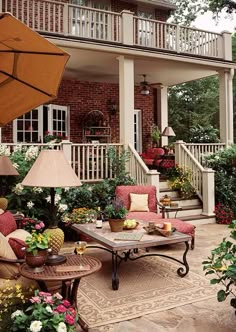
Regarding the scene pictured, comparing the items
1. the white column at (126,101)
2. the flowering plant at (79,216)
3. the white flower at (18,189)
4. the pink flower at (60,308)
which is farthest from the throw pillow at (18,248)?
the white column at (126,101)

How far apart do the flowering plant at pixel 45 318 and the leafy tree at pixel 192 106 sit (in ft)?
53.0

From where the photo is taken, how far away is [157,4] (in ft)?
41.3

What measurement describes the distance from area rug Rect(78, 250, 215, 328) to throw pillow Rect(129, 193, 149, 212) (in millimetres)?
1589

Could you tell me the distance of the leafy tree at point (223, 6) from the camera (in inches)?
523

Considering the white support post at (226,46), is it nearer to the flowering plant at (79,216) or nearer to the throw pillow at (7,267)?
the flowering plant at (79,216)

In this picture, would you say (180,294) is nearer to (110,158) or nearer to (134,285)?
(134,285)

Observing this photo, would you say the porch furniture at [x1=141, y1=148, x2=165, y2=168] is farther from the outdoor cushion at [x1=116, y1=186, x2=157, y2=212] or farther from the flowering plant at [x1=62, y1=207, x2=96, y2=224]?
the flowering plant at [x1=62, y1=207, x2=96, y2=224]

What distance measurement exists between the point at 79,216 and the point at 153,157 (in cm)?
496

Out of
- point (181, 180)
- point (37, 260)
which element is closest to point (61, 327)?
point (37, 260)

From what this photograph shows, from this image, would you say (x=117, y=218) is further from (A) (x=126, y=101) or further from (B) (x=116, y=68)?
(B) (x=116, y=68)

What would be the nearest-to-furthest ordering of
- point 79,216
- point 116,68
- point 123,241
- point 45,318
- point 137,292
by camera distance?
point 45,318, point 137,292, point 123,241, point 79,216, point 116,68

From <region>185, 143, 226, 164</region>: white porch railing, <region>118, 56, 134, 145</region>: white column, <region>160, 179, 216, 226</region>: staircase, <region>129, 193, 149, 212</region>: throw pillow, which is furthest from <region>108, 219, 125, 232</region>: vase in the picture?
<region>185, 143, 226, 164</region>: white porch railing

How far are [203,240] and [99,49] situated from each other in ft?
17.0

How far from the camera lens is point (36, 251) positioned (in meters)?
3.05
